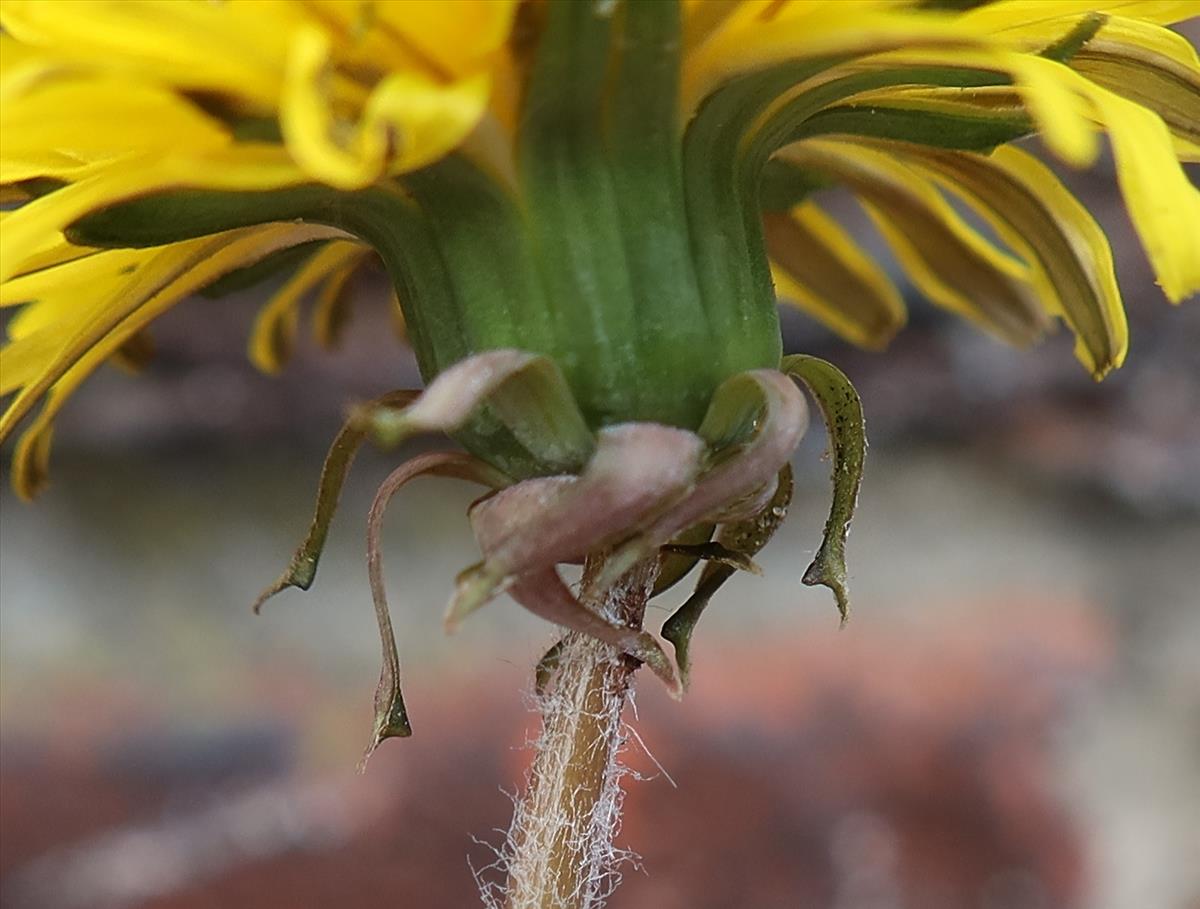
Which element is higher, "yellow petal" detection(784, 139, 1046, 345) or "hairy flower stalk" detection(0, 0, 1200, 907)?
"hairy flower stalk" detection(0, 0, 1200, 907)

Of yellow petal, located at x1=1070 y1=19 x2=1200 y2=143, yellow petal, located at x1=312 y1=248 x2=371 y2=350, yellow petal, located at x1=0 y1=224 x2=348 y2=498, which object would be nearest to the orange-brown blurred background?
yellow petal, located at x1=312 y1=248 x2=371 y2=350

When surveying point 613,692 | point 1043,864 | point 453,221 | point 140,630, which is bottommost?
point 1043,864

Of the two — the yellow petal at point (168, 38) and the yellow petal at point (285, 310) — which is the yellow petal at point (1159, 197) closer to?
the yellow petal at point (168, 38)

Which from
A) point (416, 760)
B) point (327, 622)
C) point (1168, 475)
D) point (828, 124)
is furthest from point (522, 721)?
point (828, 124)

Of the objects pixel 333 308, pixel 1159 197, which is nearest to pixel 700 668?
pixel 333 308

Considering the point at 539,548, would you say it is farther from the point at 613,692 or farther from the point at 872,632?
the point at 872,632

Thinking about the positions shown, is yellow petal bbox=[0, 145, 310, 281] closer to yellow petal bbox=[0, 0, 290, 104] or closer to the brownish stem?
yellow petal bbox=[0, 0, 290, 104]
